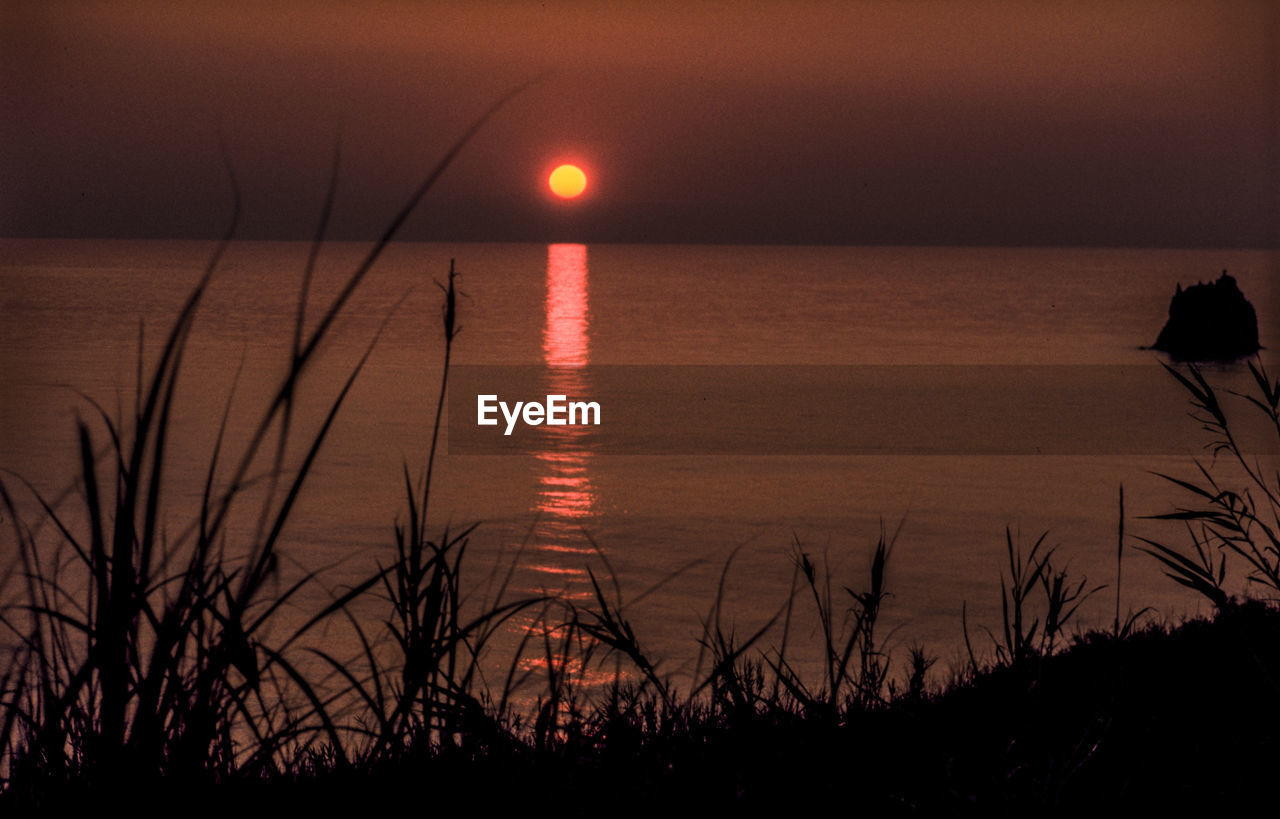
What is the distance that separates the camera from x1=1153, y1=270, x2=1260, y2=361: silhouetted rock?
2025 inches

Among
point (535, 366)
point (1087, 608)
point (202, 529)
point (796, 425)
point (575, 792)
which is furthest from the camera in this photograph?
point (535, 366)

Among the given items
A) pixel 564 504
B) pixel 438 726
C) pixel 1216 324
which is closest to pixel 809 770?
pixel 438 726

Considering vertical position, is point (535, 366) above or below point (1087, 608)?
above

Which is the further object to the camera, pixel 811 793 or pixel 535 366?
pixel 535 366

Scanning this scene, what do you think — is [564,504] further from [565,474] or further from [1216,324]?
[1216,324]

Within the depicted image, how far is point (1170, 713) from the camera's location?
3891mm

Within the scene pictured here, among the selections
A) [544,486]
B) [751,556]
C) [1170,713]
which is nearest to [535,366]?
[544,486]

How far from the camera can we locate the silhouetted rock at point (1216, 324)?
51438 millimetres

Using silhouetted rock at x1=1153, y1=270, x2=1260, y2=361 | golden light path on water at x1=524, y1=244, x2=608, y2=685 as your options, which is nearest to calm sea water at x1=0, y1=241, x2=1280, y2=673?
golden light path on water at x1=524, y1=244, x2=608, y2=685

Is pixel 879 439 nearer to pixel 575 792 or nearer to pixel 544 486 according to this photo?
pixel 544 486

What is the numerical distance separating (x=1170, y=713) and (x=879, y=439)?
27.0m

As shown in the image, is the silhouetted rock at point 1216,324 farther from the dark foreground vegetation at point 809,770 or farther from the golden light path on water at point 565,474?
the dark foreground vegetation at point 809,770

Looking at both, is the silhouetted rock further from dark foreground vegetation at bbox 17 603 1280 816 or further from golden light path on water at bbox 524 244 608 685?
dark foreground vegetation at bbox 17 603 1280 816

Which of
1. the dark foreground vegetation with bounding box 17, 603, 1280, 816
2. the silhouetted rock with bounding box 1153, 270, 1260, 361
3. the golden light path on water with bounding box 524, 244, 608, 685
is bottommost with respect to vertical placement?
the dark foreground vegetation with bounding box 17, 603, 1280, 816
